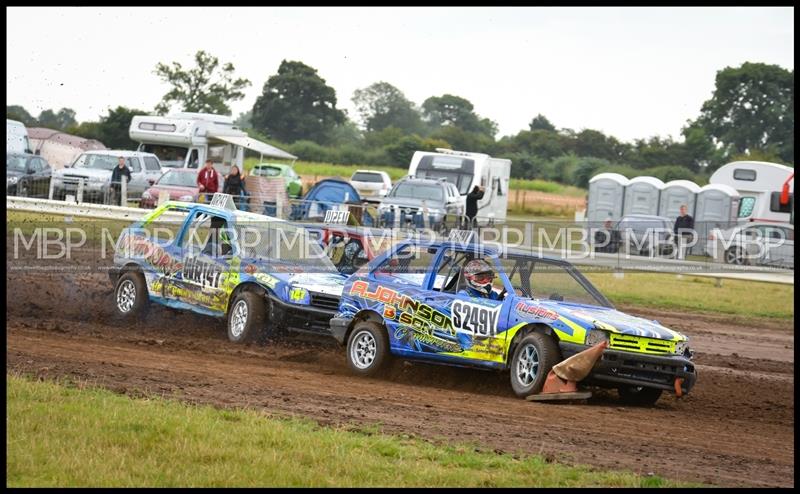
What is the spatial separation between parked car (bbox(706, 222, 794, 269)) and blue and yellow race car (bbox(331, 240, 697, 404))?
14.7 meters

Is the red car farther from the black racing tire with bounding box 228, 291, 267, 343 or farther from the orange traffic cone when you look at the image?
the orange traffic cone

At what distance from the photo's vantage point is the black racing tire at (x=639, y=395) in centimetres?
1110

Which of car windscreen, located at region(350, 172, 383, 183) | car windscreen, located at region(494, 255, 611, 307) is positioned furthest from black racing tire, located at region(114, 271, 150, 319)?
car windscreen, located at region(350, 172, 383, 183)

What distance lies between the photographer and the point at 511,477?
715cm

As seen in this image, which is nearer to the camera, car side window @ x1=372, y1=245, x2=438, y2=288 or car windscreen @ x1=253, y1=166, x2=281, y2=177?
car side window @ x1=372, y1=245, x2=438, y2=288

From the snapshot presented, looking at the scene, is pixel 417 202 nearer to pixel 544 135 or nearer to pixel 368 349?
pixel 368 349

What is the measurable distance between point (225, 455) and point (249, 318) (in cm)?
653

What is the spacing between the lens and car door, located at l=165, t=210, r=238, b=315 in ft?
47.6

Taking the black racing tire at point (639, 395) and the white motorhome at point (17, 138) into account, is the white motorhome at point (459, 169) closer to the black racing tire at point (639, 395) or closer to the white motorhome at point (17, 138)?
the white motorhome at point (17, 138)

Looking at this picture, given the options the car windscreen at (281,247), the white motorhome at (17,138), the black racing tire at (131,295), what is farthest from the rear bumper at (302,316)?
the white motorhome at (17,138)

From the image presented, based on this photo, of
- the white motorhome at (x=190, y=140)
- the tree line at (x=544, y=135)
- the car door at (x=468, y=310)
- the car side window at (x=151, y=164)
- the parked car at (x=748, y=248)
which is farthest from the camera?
the tree line at (x=544, y=135)

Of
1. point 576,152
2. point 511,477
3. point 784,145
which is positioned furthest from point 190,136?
point 576,152

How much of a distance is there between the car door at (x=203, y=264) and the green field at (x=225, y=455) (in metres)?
5.61

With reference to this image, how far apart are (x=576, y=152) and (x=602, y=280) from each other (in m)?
62.7
